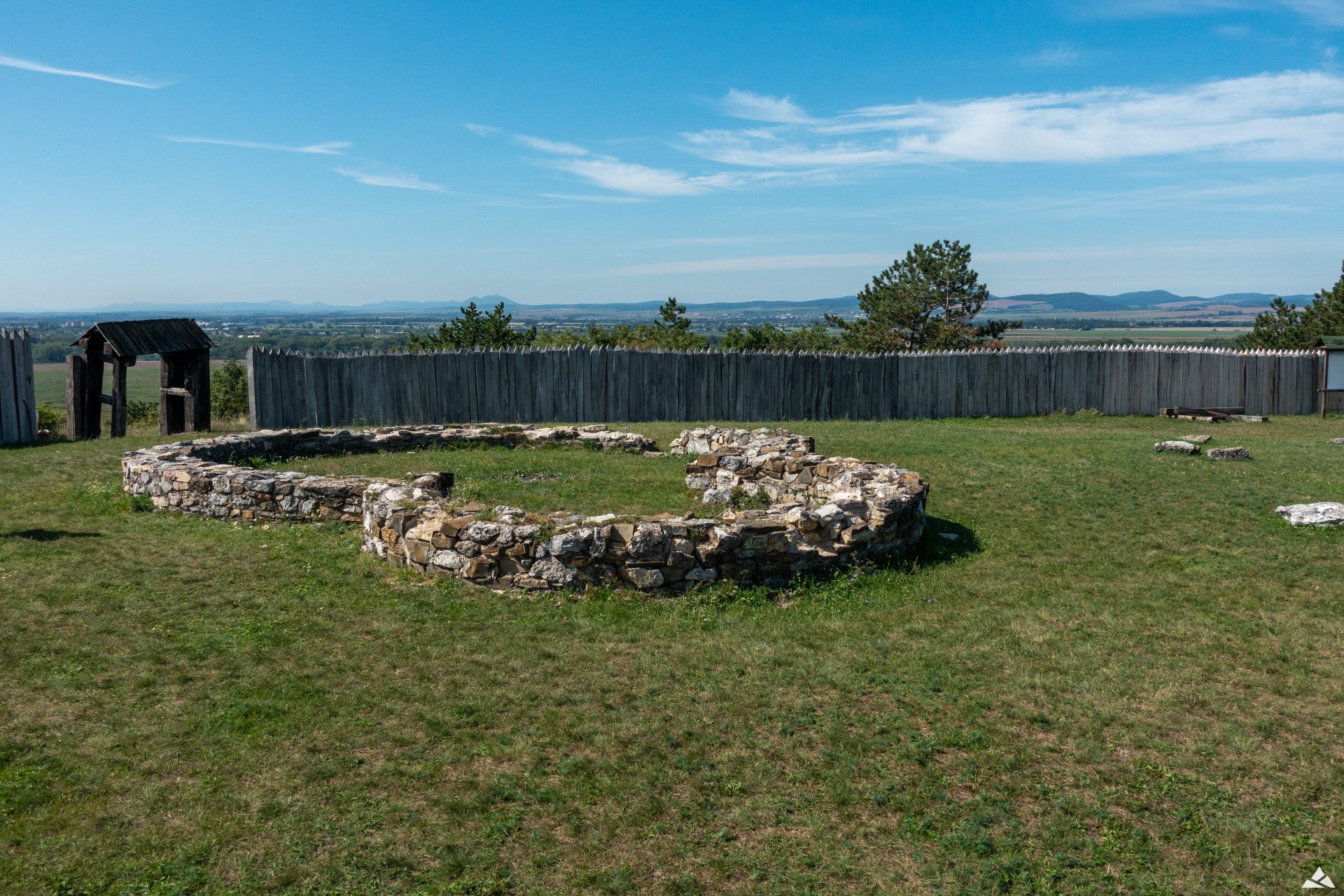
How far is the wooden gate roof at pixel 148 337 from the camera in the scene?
58.3 ft

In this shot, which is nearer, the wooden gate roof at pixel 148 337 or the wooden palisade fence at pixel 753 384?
the wooden gate roof at pixel 148 337

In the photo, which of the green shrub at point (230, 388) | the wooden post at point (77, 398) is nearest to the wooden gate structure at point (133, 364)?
the wooden post at point (77, 398)

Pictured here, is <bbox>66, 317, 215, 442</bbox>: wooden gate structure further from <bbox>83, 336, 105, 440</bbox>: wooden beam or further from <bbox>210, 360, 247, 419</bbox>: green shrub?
<bbox>210, 360, 247, 419</bbox>: green shrub

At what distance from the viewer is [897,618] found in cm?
771

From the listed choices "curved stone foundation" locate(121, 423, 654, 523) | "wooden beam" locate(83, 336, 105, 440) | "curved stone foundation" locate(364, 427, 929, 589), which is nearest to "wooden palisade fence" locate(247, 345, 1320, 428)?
"wooden beam" locate(83, 336, 105, 440)

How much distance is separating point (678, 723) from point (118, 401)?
17.3 m

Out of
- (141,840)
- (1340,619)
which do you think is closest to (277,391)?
(141,840)

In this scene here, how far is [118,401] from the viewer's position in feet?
61.0

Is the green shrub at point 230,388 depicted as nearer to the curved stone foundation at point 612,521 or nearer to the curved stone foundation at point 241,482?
the curved stone foundation at point 241,482

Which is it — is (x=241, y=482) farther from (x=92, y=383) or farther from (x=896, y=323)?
(x=896, y=323)

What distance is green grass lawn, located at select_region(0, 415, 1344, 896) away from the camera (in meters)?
4.54

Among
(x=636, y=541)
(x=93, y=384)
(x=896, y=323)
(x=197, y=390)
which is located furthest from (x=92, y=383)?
(x=896, y=323)
